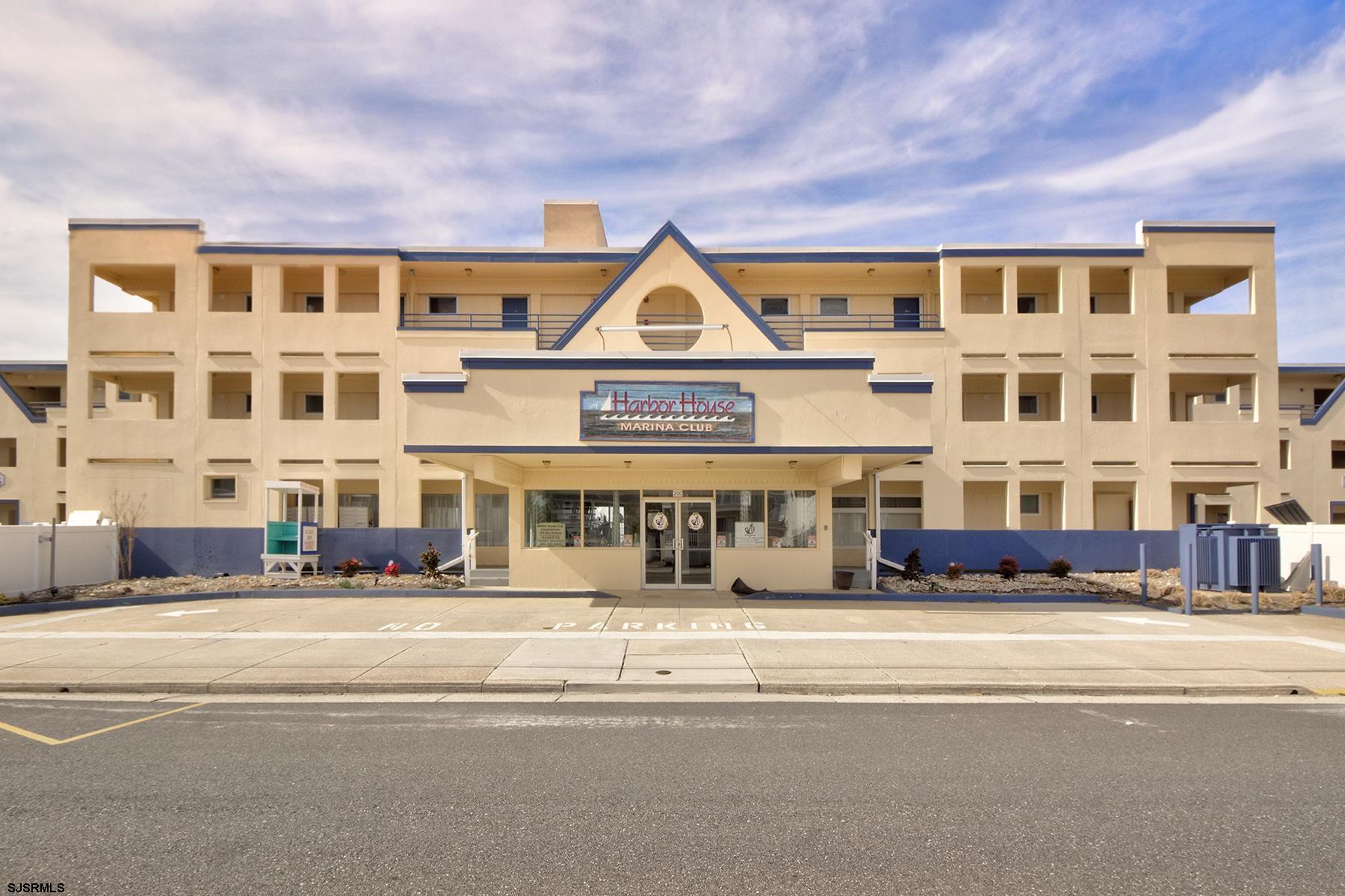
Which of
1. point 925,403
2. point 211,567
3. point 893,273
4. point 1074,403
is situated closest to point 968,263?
point 893,273

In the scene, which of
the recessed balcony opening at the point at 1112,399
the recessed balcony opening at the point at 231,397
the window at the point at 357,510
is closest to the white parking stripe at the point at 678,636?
the window at the point at 357,510

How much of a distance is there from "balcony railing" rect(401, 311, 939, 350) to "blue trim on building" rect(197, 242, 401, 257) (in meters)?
2.36

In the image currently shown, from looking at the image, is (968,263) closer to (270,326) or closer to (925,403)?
(925,403)

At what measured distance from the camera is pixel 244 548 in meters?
24.5

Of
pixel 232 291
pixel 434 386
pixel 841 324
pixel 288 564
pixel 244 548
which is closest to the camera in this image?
pixel 434 386

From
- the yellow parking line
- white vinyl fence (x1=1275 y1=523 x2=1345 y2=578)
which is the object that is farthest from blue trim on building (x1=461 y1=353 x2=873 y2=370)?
white vinyl fence (x1=1275 y1=523 x2=1345 y2=578)

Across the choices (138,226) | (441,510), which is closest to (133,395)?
(138,226)

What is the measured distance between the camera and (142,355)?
25.3m

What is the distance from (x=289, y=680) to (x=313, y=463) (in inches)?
→ 651

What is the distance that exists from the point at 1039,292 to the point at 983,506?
26.6ft

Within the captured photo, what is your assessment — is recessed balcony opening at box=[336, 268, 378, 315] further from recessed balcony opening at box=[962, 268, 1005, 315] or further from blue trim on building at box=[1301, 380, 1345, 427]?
blue trim on building at box=[1301, 380, 1345, 427]

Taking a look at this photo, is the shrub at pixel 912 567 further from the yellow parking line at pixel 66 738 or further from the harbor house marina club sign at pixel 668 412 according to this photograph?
the yellow parking line at pixel 66 738

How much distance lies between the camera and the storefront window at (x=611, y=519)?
19.6 m

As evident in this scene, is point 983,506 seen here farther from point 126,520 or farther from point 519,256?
point 126,520
